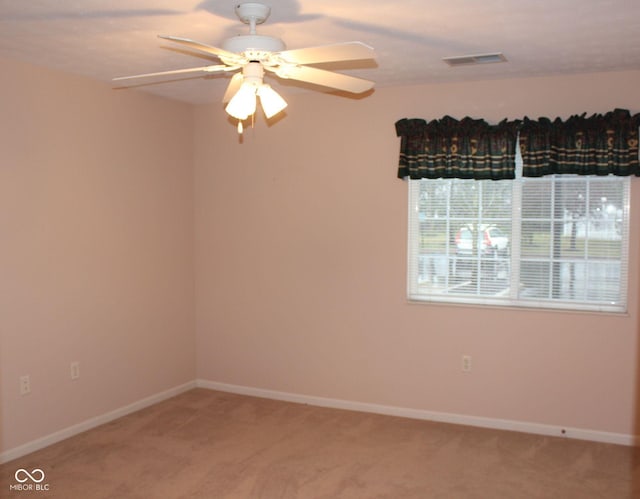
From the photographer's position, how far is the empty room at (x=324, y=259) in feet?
11.3

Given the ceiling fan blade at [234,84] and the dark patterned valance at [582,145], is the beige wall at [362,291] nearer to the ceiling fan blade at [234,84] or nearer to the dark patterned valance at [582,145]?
the dark patterned valance at [582,145]

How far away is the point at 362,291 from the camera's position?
4738 mm

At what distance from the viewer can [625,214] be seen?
4.03 metres

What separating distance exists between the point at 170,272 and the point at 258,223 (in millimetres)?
854

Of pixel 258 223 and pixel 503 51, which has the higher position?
pixel 503 51

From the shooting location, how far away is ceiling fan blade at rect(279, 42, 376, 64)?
2307 millimetres

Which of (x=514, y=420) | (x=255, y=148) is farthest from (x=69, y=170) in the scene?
(x=514, y=420)

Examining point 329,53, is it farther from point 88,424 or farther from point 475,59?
point 88,424

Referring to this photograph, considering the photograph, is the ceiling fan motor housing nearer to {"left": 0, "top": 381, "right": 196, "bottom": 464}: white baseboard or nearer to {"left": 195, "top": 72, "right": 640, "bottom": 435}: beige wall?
{"left": 195, "top": 72, "right": 640, "bottom": 435}: beige wall

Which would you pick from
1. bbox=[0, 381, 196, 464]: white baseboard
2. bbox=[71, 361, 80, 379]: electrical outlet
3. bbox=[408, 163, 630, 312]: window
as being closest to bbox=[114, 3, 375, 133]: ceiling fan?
bbox=[408, 163, 630, 312]: window

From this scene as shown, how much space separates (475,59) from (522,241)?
1.35 metres

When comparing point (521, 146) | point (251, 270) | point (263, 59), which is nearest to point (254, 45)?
point (263, 59)

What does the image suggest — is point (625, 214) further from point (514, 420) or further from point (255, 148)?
point (255, 148)

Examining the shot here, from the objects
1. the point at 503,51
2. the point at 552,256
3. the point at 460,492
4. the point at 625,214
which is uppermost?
the point at 503,51
